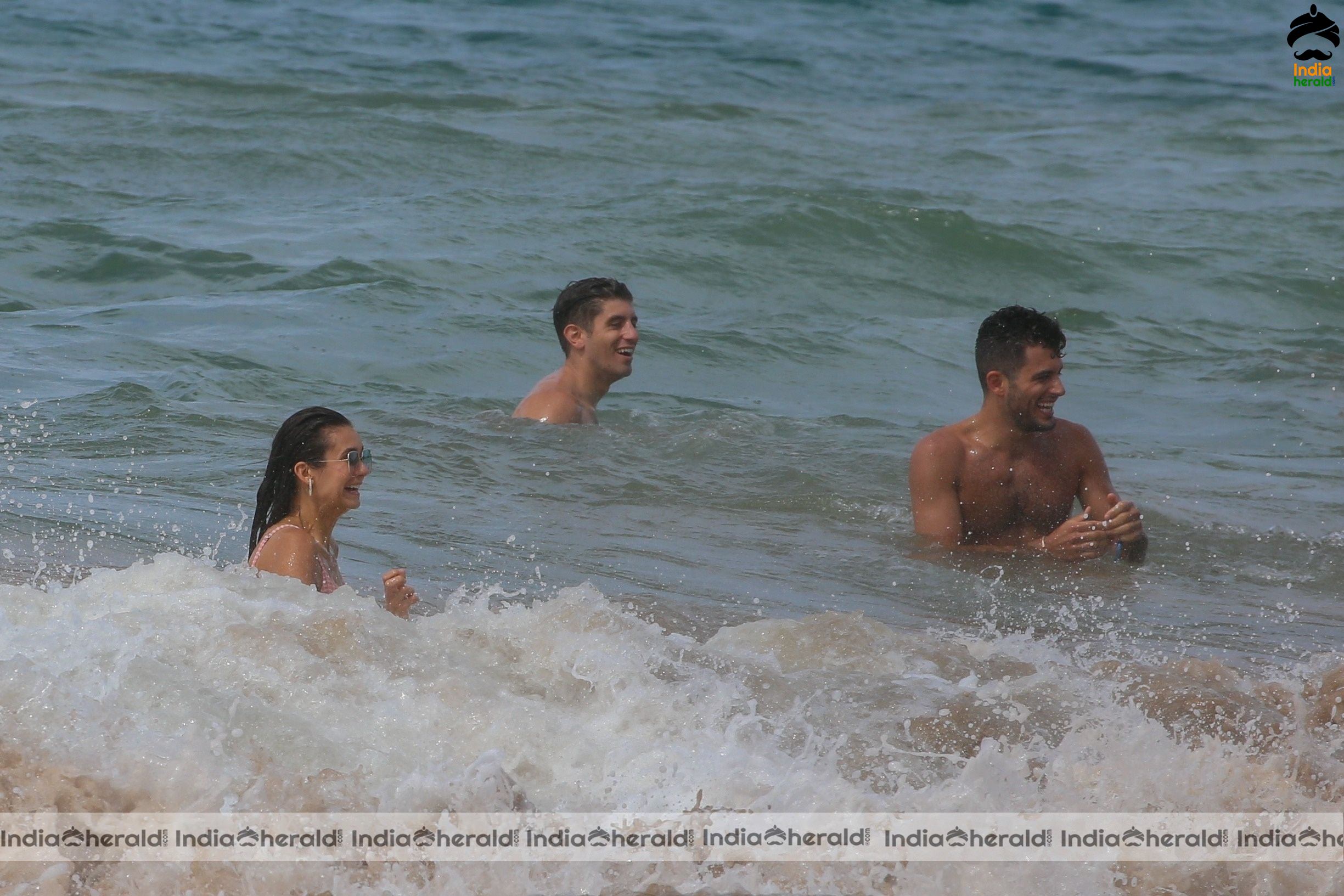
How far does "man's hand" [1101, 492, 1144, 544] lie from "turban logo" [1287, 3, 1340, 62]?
63.8 feet

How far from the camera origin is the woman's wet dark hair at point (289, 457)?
194 inches

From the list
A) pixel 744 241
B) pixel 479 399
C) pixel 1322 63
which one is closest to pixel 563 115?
pixel 744 241

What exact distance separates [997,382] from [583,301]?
255 centimetres

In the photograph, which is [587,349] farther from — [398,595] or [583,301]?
[398,595]

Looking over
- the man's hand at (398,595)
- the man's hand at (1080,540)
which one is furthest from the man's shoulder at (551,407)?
the man's hand at (398,595)

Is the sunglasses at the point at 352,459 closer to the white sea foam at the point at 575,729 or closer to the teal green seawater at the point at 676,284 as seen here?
the white sea foam at the point at 575,729

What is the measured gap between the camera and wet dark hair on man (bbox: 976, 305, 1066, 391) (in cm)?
655

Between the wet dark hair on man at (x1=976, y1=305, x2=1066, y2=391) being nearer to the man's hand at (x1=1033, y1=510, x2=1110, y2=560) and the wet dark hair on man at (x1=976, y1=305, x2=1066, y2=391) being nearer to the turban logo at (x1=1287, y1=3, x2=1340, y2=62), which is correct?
the man's hand at (x1=1033, y1=510, x2=1110, y2=560)

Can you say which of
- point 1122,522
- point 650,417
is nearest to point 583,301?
point 650,417

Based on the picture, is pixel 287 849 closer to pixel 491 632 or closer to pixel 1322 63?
pixel 491 632

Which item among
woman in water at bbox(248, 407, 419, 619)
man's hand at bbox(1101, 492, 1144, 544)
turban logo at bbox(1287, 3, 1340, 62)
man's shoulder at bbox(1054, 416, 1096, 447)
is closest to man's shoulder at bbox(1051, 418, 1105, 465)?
man's shoulder at bbox(1054, 416, 1096, 447)

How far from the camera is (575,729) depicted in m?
4.08

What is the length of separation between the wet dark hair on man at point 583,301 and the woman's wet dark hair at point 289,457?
346cm

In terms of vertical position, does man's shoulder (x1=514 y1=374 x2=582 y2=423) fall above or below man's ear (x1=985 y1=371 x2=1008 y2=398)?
below
